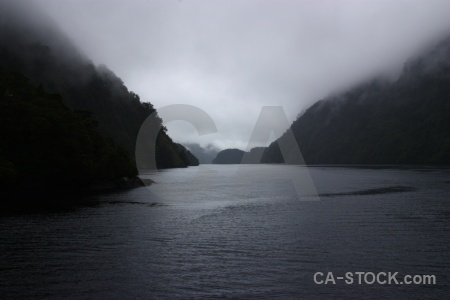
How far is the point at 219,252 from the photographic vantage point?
102ft

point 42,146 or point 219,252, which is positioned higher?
point 42,146

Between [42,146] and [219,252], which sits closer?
[219,252]

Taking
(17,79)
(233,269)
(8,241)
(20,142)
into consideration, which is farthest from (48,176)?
(233,269)

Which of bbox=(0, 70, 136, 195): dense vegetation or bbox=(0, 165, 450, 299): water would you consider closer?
bbox=(0, 165, 450, 299): water

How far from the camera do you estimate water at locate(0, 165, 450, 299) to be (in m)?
22.3

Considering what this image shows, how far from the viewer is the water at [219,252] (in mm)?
22281

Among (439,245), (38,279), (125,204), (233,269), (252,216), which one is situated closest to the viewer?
(38,279)

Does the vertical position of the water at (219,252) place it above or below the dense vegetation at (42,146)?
below

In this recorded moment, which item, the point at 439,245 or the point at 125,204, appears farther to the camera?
the point at 125,204

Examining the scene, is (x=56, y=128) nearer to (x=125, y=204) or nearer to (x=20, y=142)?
(x=20, y=142)

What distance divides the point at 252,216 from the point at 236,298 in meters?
29.7

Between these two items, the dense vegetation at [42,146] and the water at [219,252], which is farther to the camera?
the dense vegetation at [42,146]

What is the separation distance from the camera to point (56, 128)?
86.6m

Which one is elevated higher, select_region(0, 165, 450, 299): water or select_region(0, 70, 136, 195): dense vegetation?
select_region(0, 70, 136, 195): dense vegetation
